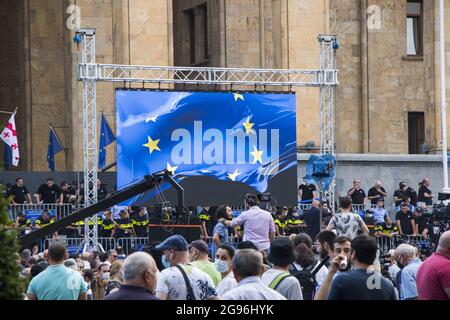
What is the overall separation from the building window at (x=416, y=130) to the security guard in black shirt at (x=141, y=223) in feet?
62.5

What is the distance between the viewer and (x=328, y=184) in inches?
1177

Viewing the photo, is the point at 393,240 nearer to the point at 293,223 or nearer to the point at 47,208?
the point at 293,223

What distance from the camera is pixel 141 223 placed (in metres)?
31.6

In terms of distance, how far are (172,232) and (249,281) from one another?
13.4 metres

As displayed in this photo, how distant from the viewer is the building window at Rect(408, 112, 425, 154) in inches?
1925

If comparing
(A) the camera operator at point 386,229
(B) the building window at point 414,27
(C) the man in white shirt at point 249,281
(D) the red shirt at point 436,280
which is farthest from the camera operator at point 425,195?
(C) the man in white shirt at point 249,281

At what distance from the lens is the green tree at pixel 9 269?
864 centimetres

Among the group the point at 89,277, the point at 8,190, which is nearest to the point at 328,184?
the point at 8,190

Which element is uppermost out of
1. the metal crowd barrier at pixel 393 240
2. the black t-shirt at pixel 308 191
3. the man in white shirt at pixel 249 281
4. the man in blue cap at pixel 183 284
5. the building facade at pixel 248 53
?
the building facade at pixel 248 53

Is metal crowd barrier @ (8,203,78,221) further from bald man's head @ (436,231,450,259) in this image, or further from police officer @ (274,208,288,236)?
bald man's head @ (436,231,450,259)

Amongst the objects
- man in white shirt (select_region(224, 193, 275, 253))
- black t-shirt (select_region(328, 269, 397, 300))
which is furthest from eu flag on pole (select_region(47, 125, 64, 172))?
black t-shirt (select_region(328, 269, 397, 300))

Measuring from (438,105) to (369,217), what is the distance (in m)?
16.9

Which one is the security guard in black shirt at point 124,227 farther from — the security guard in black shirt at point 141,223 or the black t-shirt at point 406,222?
the black t-shirt at point 406,222
